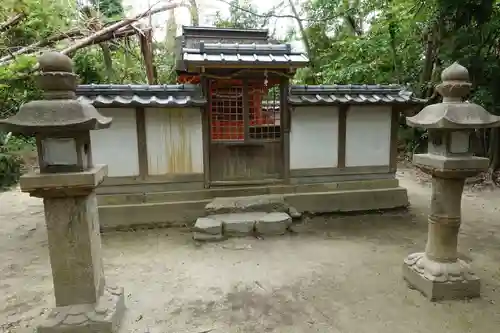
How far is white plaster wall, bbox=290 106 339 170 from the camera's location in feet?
22.6

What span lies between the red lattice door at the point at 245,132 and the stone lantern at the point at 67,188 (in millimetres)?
3352

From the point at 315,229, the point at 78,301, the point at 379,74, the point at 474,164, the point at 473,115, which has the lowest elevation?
the point at 315,229

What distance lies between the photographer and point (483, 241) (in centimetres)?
567

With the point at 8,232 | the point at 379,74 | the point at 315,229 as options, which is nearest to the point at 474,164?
the point at 315,229

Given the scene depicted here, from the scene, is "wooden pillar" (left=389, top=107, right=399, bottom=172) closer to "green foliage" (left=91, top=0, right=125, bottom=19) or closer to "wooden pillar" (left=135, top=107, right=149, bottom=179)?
"wooden pillar" (left=135, top=107, right=149, bottom=179)

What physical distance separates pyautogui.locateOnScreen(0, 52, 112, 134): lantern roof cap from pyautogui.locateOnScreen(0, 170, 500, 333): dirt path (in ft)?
6.57

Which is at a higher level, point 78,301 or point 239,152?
A: point 239,152

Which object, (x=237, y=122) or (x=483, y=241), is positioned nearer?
(x=483, y=241)

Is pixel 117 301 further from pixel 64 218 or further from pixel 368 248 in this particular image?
pixel 368 248

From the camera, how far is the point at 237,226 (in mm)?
5957

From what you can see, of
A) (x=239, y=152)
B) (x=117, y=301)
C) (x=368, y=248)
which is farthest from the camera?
(x=239, y=152)

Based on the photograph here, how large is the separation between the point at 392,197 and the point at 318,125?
83.5 inches

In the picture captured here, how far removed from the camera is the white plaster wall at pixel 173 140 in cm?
648

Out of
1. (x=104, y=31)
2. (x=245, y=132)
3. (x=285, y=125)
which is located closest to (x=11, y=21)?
(x=104, y=31)
